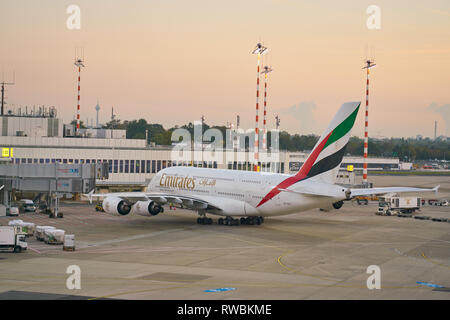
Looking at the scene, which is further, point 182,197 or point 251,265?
point 182,197

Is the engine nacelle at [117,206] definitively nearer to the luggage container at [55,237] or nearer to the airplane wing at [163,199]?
the airplane wing at [163,199]

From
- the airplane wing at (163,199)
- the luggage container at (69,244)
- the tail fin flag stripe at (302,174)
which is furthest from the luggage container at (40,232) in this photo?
the tail fin flag stripe at (302,174)

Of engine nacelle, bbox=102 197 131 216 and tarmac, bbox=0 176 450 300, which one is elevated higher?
engine nacelle, bbox=102 197 131 216

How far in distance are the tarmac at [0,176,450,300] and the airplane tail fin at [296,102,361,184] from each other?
16.3 feet

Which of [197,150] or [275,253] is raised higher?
[197,150]

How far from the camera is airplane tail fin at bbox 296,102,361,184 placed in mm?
44281

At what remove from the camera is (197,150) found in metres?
86.4

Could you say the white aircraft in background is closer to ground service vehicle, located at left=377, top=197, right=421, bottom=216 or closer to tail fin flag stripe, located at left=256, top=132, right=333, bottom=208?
tail fin flag stripe, located at left=256, top=132, right=333, bottom=208

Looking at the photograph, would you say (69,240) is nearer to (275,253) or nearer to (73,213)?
(275,253)

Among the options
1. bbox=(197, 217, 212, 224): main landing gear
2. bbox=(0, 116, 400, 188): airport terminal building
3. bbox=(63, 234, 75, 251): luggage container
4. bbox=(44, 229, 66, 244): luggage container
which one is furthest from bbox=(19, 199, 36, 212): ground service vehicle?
bbox=(63, 234, 75, 251): luggage container

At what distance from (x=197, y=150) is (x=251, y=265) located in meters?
54.4
